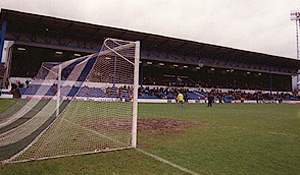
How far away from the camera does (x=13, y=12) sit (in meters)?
23.1

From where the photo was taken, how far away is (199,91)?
143 feet

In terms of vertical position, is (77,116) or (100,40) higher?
(100,40)

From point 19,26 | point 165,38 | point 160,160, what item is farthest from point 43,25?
point 160,160

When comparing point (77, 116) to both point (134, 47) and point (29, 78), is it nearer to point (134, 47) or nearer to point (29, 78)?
point (134, 47)

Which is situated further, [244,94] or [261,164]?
[244,94]

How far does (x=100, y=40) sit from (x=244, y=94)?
119 ft

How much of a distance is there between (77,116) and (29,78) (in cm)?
2724

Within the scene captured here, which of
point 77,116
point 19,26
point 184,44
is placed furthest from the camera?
point 184,44

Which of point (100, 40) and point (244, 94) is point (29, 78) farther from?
point (244, 94)

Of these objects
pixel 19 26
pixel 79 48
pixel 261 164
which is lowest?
pixel 261 164

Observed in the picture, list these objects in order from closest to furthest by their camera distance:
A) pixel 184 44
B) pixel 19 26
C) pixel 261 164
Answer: pixel 261 164, pixel 19 26, pixel 184 44

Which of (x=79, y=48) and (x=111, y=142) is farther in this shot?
(x=79, y=48)

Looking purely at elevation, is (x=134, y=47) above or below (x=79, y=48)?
below

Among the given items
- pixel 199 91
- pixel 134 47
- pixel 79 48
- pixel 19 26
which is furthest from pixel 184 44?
pixel 134 47
